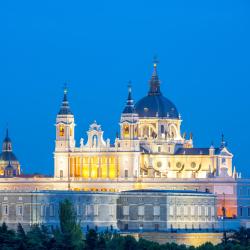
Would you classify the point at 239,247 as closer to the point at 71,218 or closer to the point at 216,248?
the point at 216,248

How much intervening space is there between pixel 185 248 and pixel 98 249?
1156 centimetres

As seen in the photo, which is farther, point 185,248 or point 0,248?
point 185,248

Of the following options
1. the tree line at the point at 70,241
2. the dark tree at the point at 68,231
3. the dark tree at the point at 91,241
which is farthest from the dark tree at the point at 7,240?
the dark tree at the point at 91,241

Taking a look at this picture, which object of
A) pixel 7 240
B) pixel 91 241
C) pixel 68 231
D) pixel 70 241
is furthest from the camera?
pixel 68 231

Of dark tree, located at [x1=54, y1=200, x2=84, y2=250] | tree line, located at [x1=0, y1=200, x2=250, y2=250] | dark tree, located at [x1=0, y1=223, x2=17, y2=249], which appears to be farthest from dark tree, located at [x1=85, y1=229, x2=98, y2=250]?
dark tree, located at [x1=0, y1=223, x2=17, y2=249]

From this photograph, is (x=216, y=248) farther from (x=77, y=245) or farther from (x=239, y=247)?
(x=77, y=245)

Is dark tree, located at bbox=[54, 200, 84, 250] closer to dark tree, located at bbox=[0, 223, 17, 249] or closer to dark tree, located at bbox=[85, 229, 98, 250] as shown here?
dark tree, located at bbox=[85, 229, 98, 250]

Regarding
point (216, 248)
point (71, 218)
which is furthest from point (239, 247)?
point (71, 218)

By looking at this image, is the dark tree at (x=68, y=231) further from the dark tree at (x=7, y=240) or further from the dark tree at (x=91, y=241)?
the dark tree at (x=7, y=240)

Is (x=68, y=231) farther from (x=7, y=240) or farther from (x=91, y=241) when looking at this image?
(x=7, y=240)

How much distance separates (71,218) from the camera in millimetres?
192250

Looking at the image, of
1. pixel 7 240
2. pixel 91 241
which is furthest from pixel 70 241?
pixel 7 240

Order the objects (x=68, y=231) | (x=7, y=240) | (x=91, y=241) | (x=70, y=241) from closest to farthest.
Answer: (x=7, y=240) < (x=70, y=241) < (x=91, y=241) < (x=68, y=231)

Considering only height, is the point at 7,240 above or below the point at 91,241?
below
